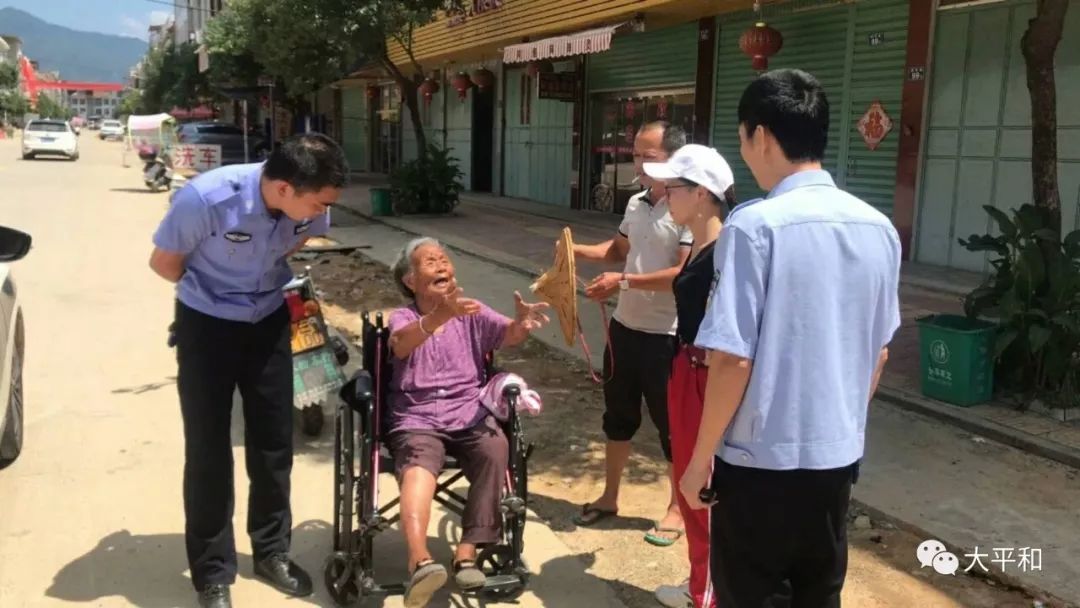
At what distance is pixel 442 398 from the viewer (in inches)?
131

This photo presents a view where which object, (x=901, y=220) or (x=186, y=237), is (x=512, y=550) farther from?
(x=901, y=220)

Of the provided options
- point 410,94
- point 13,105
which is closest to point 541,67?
point 410,94

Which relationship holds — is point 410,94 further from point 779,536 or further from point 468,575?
point 779,536

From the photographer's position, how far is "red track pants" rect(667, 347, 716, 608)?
2678 mm

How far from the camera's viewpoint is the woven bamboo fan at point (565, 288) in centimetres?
332

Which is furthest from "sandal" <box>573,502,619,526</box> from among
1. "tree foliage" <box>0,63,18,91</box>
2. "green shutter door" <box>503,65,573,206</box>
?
"tree foliage" <box>0,63,18,91</box>

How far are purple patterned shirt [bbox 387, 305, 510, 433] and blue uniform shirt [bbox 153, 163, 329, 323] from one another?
1.67ft

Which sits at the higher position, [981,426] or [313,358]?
[313,358]

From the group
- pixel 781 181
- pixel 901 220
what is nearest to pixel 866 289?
pixel 781 181

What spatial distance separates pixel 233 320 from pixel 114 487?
5.38 feet

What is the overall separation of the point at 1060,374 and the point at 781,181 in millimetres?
4070

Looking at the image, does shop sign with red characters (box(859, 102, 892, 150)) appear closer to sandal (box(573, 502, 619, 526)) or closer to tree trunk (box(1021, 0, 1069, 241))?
tree trunk (box(1021, 0, 1069, 241))

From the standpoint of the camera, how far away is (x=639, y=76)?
14992mm

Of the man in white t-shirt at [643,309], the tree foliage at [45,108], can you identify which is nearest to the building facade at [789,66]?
the man in white t-shirt at [643,309]
